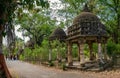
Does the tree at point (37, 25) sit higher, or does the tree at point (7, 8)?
the tree at point (37, 25)

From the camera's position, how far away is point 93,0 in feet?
158

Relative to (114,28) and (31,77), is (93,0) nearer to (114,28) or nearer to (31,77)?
(114,28)

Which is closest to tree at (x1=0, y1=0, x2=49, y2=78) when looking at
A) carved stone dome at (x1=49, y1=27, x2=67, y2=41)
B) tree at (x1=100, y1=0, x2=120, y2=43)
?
carved stone dome at (x1=49, y1=27, x2=67, y2=41)

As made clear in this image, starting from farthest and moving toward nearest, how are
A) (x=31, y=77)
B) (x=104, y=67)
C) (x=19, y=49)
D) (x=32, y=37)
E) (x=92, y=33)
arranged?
(x=19, y=49) → (x=32, y=37) → (x=92, y=33) → (x=104, y=67) → (x=31, y=77)

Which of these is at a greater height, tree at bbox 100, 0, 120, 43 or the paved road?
tree at bbox 100, 0, 120, 43

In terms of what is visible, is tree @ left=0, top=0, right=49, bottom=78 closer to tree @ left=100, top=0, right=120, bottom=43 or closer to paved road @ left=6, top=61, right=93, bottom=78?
paved road @ left=6, top=61, right=93, bottom=78

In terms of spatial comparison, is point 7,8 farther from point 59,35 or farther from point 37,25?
point 37,25

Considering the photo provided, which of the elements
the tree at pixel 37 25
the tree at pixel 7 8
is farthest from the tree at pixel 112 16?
the tree at pixel 7 8

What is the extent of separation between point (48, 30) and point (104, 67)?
40405 millimetres

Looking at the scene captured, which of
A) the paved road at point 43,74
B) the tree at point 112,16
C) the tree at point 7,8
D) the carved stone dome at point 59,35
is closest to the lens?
the tree at point 7,8

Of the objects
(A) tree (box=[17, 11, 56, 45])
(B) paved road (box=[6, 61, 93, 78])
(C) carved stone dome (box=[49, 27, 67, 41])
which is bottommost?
(B) paved road (box=[6, 61, 93, 78])

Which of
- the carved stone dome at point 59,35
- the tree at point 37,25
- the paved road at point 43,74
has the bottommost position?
the paved road at point 43,74

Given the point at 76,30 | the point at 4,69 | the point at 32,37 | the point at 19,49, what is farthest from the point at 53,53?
the point at 19,49

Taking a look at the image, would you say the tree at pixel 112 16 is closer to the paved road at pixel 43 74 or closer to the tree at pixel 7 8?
the paved road at pixel 43 74
